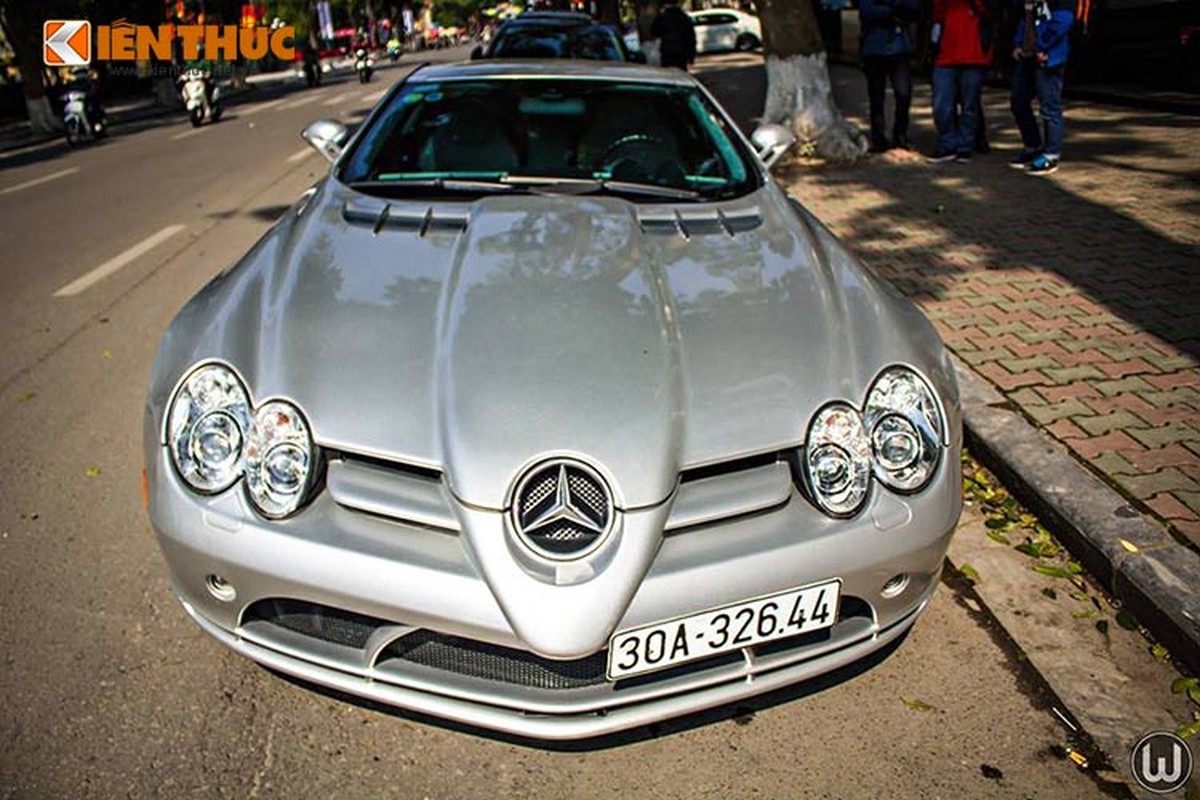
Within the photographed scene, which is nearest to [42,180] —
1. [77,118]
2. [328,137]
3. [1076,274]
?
[77,118]

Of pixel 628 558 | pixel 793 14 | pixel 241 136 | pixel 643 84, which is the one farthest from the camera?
pixel 241 136

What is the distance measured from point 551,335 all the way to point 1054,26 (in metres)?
6.79

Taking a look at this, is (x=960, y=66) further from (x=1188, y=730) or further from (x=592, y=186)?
(x=1188, y=730)

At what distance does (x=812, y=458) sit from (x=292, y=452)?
1.15m

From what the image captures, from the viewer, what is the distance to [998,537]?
10.4ft

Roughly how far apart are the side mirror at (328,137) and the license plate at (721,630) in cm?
271

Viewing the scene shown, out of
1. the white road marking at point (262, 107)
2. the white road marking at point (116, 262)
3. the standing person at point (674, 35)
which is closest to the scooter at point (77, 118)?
the white road marking at point (262, 107)

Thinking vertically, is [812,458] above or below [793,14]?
below

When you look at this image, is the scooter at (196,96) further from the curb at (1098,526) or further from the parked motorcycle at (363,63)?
the curb at (1098,526)

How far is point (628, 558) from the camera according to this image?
78.4 inches

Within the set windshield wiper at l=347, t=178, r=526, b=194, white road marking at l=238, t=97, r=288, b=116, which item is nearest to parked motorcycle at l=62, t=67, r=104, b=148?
white road marking at l=238, t=97, r=288, b=116

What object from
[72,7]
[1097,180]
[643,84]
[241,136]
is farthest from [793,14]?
[72,7]

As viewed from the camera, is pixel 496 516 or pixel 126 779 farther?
pixel 126 779

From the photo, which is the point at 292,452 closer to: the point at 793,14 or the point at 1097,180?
the point at 1097,180
